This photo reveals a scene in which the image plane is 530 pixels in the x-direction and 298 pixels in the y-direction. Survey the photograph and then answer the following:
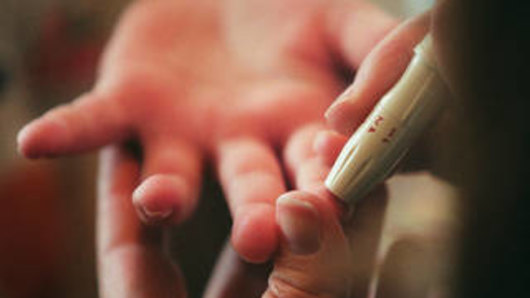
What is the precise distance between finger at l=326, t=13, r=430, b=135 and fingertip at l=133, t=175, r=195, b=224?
91mm

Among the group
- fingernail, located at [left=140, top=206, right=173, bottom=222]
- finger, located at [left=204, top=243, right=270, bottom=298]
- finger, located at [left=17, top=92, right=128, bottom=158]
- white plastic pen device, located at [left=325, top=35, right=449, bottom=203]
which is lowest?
finger, located at [left=204, top=243, right=270, bottom=298]

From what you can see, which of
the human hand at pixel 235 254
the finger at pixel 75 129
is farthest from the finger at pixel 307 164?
the finger at pixel 75 129

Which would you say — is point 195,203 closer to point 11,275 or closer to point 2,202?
point 11,275

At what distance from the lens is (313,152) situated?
245mm

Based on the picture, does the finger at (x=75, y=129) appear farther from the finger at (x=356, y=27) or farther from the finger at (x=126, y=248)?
the finger at (x=356, y=27)

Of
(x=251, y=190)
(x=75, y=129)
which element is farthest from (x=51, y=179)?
(x=251, y=190)

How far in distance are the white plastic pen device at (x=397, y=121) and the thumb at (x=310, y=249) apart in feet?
0.06

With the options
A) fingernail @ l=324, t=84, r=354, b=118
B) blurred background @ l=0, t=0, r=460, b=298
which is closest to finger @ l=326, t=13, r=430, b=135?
fingernail @ l=324, t=84, r=354, b=118

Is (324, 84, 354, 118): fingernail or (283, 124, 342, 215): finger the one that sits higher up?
(324, 84, 354, 118): fingernail

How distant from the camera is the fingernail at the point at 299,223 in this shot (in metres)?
0.21

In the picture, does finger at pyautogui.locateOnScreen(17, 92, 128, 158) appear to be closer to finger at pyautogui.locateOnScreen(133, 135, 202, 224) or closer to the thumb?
finger at pyautogui.locateOnScreen(133, 135, 202, 224)

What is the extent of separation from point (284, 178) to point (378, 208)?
0.18 ft

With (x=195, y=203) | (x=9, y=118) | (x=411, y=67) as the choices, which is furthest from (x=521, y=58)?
(x=9, y=118)

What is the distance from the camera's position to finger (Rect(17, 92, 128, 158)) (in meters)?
0.30
